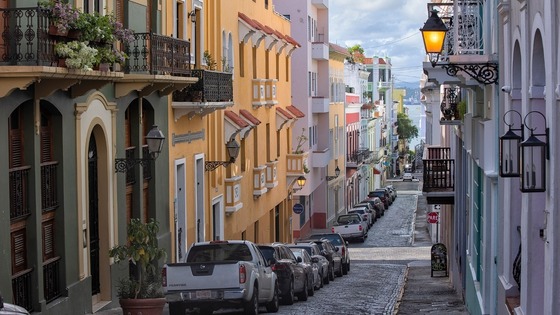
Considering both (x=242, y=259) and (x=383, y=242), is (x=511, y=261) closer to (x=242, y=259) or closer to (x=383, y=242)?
(x=242, y=259)

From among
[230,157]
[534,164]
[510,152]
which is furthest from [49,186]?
[230,157]

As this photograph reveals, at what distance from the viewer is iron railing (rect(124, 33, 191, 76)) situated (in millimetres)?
21181

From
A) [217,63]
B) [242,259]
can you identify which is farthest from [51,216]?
[217,63]

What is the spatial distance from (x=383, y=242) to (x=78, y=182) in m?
37.7

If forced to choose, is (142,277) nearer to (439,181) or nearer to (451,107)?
(451,107)

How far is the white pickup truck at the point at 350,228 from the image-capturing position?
54.2 m

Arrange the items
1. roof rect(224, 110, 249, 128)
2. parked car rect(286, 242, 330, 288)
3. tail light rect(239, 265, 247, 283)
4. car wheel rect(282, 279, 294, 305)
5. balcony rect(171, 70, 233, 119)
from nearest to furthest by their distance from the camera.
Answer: tail light rect(239, 265, 247, 283) < car wheel rect(282, 279, 294, 305) < balcony rect(171, 70, 233, 119) < parked car rect(286, 242, 330, 288) < roof rect(224, 110, 249, 128)

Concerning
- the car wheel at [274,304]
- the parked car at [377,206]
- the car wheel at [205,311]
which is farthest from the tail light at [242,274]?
the parked car at [377,206]

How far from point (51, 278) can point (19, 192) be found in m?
2.01

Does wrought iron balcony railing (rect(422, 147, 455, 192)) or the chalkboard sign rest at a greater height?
wrought iron balcony railing (rect(422, 147, 455, 192))

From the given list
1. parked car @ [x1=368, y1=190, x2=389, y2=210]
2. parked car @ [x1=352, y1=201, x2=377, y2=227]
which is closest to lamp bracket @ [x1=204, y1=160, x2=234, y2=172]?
parked car @ [x1=352, y1=201, x2=377, y2=227]

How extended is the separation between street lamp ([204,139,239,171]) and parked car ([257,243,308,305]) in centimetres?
413

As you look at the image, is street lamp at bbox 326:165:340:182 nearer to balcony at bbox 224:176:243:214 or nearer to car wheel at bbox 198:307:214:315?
balcony at bbox 224:176:243:214

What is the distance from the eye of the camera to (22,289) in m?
16.5
